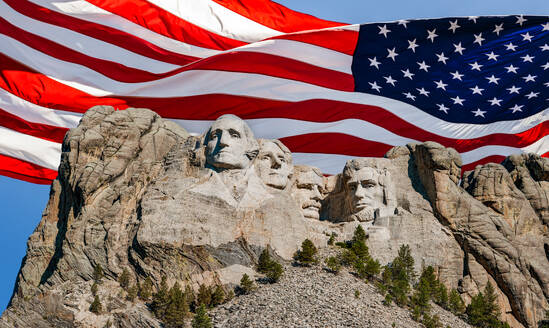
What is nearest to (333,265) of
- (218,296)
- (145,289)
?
(218,296)

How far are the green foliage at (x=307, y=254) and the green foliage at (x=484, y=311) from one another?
15.5ft

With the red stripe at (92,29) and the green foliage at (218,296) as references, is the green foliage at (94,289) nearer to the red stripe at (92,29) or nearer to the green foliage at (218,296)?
the green foliage at (218,296)

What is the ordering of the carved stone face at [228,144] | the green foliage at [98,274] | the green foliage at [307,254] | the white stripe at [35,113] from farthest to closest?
the white stripe at [35,113], the carved stone face at [228,144], the green foliage at [307,254], the green foliage at [98,274]

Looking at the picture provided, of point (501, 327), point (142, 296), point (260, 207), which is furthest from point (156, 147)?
point (501, 327)

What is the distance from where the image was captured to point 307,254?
27516 mm

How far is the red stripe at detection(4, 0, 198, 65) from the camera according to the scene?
3259cm

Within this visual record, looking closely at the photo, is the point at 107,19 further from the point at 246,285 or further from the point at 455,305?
the point at 455,305

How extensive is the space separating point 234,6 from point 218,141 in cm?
671

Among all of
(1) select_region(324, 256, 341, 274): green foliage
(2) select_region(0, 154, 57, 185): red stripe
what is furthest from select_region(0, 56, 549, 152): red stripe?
(1) select_region(324, 256, 341, 274): green foliage

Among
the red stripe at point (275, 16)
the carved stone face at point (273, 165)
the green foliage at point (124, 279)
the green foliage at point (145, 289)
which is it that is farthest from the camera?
the red stripe at point (275, 16)

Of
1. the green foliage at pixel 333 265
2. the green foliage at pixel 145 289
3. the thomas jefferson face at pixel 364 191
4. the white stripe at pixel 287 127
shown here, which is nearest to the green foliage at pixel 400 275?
the green foliage at pixel 333 265

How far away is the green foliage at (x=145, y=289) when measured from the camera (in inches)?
1014

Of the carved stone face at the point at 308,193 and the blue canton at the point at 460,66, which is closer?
the carved stone face at the point at 308,193

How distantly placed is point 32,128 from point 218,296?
9.91 metres
